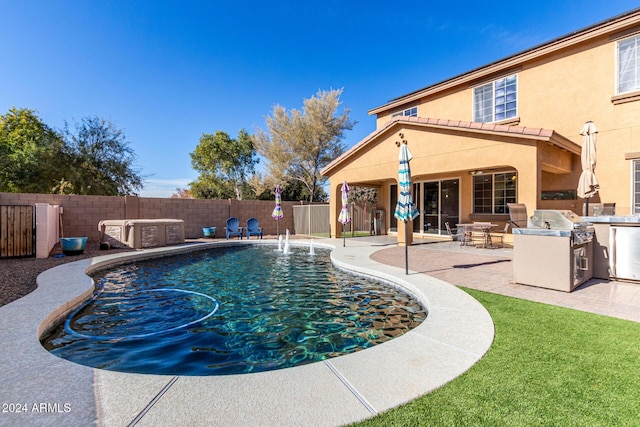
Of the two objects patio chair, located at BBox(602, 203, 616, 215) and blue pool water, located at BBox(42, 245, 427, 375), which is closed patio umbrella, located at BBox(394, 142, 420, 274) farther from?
patio chair, located at BBox(602, 203, 616, 215)

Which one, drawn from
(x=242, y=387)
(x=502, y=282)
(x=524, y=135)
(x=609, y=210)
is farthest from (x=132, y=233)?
(x=609, y=210)

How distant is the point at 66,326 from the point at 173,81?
18.9 metres

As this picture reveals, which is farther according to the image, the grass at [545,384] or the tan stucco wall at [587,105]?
the tan stucco wall at [587,105]

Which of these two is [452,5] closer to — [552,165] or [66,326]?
[552,165]

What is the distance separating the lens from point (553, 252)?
575 cm

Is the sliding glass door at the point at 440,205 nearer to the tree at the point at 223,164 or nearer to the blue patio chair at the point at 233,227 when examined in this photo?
the blue patio chair at the point at 233,227

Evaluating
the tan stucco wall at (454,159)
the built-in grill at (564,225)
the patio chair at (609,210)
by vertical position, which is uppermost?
the tan stucco wall at (454,159)

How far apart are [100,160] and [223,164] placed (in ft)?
49.1

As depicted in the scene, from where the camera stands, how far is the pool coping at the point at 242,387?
217 cm

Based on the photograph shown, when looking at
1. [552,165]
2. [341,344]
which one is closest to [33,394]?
[341,344]

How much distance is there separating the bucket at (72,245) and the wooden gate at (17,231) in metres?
0.83

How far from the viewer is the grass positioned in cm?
214

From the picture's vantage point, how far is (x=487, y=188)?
13.4m

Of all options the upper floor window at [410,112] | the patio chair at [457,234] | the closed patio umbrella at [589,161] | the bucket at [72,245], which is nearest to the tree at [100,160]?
the bucket at [72,245]
